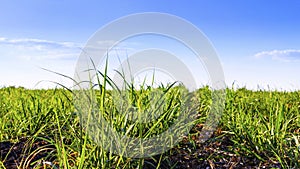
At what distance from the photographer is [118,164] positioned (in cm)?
201

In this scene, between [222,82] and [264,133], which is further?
[222,82]

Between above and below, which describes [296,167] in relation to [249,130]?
below

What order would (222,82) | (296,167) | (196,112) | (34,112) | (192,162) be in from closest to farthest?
A: (296,167), (192,162), (34,112), (196,112), (222,82)

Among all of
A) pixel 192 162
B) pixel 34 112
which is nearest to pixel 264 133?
pixel 192 162

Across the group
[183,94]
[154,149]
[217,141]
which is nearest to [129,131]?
[154,149]

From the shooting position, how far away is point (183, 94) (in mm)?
3461

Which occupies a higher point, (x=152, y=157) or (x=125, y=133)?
(x=125, y=133)

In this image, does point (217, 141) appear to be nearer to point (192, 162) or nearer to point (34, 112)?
point (192, 162)

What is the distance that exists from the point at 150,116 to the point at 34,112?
1.22 m

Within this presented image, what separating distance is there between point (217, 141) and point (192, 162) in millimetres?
456

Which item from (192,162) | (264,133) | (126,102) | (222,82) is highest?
(222,82)

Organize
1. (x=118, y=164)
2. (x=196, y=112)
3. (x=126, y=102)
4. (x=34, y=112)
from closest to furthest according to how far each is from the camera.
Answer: (x=118, y=164), (x=126, y=102), (x=34, y=112), (x=196, y=112)

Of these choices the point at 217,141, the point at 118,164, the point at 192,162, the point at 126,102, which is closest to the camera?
the point at 118,164

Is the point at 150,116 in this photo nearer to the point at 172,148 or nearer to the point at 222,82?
the point at 172,148
